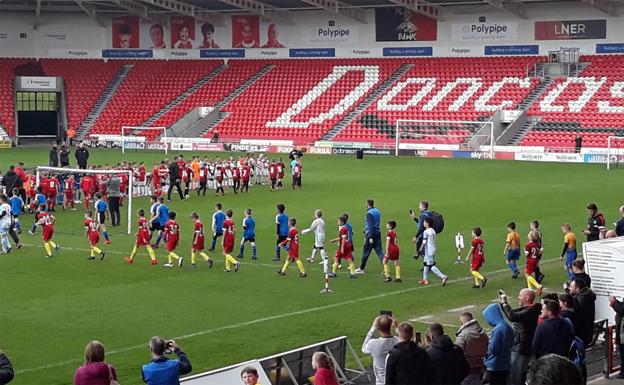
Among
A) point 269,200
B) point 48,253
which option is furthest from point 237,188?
point 48,253

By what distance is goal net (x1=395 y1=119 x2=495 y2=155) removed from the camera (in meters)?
59.5

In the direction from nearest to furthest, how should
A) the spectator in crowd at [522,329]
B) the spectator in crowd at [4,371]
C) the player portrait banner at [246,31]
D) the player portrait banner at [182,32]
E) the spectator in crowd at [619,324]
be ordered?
the spectator in crowd at [4,371]
the spectator in crowd at [522,329]
the spectator in crowd at [619,324]
the player portrait banner at [246,31]
the player portrait banner at [182,32]

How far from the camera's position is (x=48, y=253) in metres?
26.9

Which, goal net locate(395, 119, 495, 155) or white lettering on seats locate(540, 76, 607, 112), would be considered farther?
white lettering on seats locate(540, 76, 607, 112)

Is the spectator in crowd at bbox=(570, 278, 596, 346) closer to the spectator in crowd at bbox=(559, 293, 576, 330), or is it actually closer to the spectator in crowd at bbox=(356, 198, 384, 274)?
the spectator in crowd at bbox=(559, 293, 576, 330)

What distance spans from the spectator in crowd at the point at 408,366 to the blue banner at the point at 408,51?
5923 centimetres

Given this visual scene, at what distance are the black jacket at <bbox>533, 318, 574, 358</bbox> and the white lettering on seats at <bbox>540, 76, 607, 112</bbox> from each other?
162 feet

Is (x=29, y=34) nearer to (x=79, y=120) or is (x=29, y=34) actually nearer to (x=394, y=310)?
(x=79, y=120)

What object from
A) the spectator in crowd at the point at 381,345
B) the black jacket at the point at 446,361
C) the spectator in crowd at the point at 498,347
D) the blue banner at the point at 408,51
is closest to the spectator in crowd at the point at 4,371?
the spectator in crowd at the point at 381,345

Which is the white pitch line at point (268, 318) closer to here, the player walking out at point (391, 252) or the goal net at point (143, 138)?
the player walking out at point (391, 252)

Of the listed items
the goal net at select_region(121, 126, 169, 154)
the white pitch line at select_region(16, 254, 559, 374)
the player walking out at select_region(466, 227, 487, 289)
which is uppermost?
the goal net at select_region(121, 126, 169, 154)

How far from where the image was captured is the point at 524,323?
13023 mm

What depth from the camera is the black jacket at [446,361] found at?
35.8ft

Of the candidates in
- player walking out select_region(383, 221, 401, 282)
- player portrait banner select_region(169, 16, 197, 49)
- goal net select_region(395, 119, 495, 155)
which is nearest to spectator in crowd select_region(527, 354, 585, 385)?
player walking out select_region(383, 221, 401, 282)
